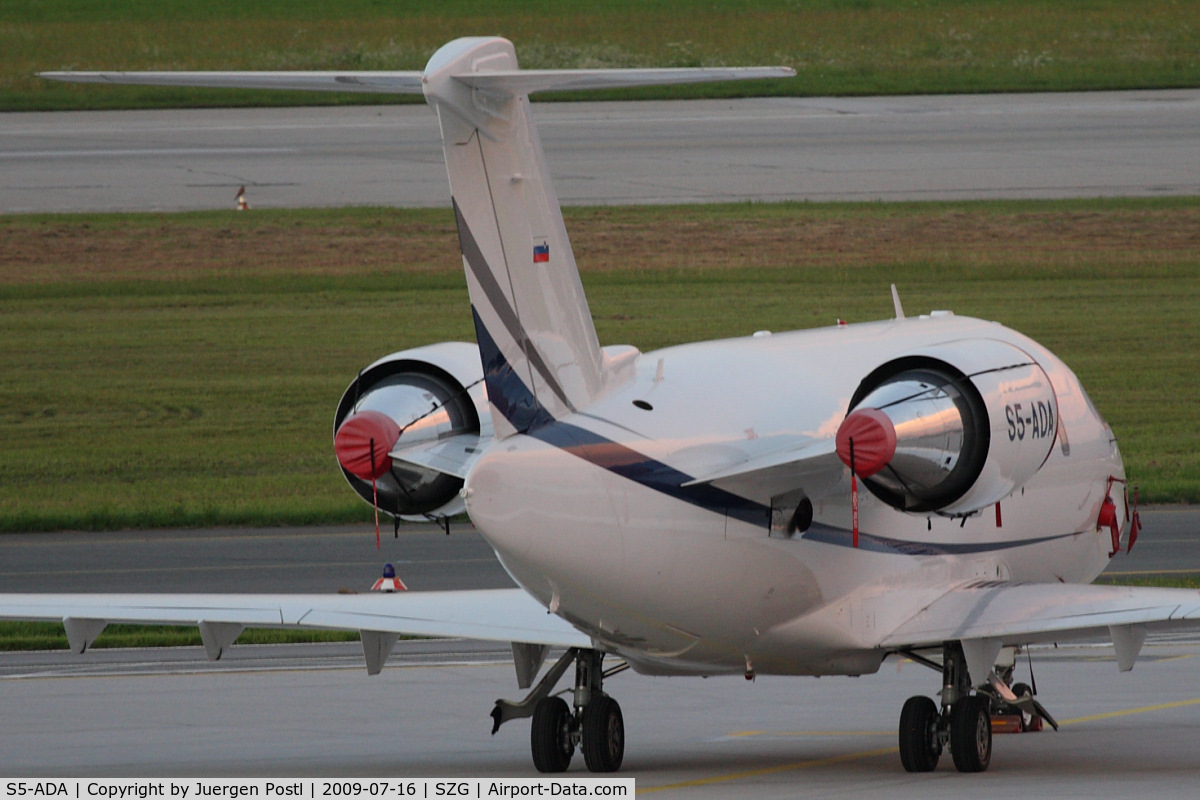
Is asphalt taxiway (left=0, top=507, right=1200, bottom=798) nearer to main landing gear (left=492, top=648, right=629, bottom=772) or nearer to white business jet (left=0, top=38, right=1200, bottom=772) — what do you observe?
main landing gear (left=492, top=648, right=629, bottom=772)

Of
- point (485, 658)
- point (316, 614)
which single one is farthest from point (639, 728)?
point (485, 658)

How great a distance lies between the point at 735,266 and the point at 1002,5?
3745 cm

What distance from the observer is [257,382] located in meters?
46.4

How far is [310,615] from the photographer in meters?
18.7

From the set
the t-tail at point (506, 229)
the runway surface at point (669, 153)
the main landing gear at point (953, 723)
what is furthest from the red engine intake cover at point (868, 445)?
the runway surface at point (669, 153)

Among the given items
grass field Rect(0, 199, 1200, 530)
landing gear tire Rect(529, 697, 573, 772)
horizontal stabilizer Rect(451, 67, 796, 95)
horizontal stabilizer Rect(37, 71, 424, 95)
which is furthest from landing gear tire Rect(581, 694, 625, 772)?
grass field Rect(0, 199, 1200, 530)

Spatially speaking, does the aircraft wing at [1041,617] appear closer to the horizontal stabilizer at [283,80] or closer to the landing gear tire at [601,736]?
the landing gear tire at [601,736]

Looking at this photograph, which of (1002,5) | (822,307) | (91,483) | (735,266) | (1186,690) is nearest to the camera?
(1186,690)

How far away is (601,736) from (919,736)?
9.03 feet

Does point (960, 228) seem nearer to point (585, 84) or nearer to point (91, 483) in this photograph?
point (91, 483)

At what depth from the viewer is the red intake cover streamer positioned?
16.5m

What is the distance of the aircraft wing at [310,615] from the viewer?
1848cm

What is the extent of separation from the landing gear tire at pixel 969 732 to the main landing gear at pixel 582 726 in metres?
2.91

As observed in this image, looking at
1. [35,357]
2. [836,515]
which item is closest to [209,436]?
[35,357]
